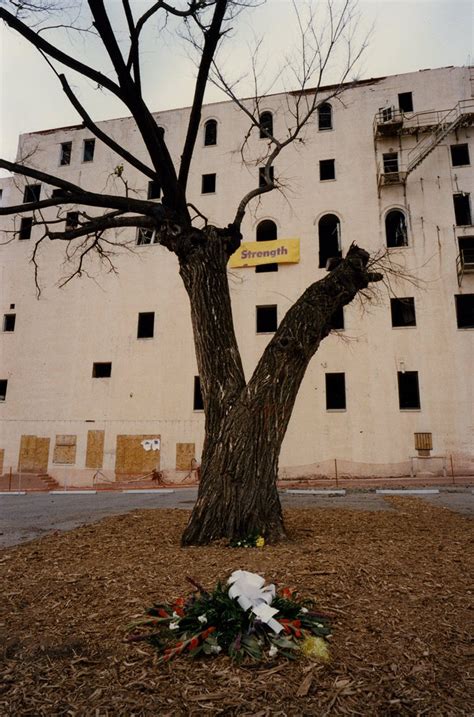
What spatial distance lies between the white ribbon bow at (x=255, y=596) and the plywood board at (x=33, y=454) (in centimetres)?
2364

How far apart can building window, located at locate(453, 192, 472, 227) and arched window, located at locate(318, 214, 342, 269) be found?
18.8 ft

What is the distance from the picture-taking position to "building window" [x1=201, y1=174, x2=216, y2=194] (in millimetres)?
26302

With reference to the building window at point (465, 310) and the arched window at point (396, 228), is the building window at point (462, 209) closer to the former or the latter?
the arched window at point (396, 228)

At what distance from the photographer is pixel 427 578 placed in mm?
3945

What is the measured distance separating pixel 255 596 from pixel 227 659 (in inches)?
17.6

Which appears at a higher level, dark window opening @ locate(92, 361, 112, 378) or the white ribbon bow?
dark window opening @ locate(92, 361, 112, 378)

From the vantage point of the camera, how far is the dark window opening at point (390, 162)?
24.2m

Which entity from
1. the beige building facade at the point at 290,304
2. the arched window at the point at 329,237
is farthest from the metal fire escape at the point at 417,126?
the arched window at the point at 329,237

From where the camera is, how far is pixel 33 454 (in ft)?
80.7

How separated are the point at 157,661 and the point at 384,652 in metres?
1.27

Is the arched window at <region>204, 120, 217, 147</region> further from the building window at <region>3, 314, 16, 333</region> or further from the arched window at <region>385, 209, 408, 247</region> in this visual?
the building window at <region>3, 314, 16, 333</region>

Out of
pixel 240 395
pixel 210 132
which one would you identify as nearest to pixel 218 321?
pixel 240 395

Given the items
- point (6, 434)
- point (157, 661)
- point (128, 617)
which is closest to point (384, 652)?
point (157, 661)

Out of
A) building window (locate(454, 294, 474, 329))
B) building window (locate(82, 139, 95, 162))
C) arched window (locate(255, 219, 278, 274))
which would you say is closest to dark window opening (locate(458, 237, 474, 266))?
building window (locate(454, 294, 474, 329))
